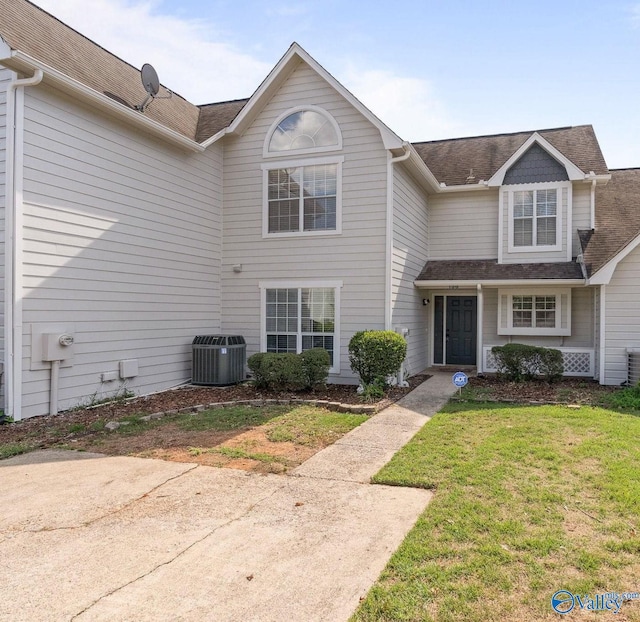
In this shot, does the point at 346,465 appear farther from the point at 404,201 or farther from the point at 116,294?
the point at 404,201

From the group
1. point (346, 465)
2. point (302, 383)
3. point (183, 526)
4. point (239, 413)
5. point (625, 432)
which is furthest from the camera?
point (302, 383)

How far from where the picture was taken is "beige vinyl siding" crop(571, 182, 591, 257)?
44.7 ft

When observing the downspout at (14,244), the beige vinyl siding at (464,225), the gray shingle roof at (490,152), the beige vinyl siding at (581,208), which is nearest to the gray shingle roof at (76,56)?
the downspout at (14,244)

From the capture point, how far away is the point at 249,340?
1273cm

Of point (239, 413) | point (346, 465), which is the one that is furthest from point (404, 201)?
point (346, 465)

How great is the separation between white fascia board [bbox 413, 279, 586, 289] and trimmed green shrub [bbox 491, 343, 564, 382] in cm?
206

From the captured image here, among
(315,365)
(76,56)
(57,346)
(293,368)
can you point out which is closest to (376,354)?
(315,365)

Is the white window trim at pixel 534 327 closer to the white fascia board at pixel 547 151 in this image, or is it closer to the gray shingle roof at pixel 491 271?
the gray shingle roof at pixel 491 271

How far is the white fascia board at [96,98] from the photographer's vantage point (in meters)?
7.60

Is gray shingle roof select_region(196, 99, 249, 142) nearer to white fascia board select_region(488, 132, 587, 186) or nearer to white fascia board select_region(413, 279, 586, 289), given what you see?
white fascia board select_region(413, 279, 586, 289)

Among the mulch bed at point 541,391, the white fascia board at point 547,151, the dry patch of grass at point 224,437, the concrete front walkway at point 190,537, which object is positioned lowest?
the concrete front walkway at point 190,537

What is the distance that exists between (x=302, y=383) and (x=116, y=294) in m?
4.01

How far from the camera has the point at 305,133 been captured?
12.2 meters

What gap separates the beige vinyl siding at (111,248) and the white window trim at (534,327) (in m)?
7.75
